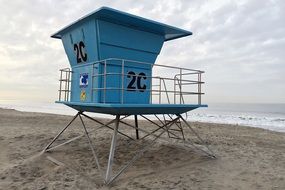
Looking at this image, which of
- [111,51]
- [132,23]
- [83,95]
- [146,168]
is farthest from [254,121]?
[111,51]

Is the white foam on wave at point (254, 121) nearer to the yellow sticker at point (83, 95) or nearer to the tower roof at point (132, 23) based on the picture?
the tower roof at point (132, 23)

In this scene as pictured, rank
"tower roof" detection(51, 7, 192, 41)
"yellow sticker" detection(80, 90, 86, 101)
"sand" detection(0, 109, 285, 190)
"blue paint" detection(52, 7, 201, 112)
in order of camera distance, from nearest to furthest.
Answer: "sand" detection(0, 109, 285, 190) < "tower roof" detection(51, 7, 192, 41) < "blue paint" detection(52, 7, 201, 112) < "yellow sticker" detection(80, 90, 86, 101)

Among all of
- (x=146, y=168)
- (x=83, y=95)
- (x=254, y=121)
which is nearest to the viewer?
(x=146, y=168)

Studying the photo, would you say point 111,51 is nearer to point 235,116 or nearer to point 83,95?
point 83,95

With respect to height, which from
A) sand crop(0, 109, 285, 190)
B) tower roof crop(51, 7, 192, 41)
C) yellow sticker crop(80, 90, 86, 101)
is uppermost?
tower roof crop(51, 7, 192, 41)

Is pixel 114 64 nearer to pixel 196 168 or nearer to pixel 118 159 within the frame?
pixel 118 159

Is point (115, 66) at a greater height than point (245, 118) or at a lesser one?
greater

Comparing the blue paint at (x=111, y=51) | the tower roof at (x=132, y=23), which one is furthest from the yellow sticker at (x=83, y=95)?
the tower roof at (x=132, y=23)

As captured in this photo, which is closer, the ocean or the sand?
the sand

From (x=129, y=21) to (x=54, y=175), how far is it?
450 centimetres

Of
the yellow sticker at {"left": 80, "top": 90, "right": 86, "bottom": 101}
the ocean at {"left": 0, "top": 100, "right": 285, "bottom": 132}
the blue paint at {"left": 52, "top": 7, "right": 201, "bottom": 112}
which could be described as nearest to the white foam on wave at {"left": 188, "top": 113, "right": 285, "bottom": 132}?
the ocean at {"left": 0, "top": 100, "right": 285, "bottom": 132}

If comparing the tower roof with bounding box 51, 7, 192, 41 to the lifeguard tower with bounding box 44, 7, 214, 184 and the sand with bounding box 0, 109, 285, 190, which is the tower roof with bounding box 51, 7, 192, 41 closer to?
the lifeguard tower with bounding box 44, 7, 214, 184

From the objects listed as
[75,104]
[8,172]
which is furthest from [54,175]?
[75,104]

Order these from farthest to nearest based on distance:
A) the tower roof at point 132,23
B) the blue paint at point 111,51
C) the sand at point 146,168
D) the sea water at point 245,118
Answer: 1. the sea water at point 245,118
2. the blue paint at point 111,51
3. the tower roof at point 132,23
4. the sand at point 146,168
